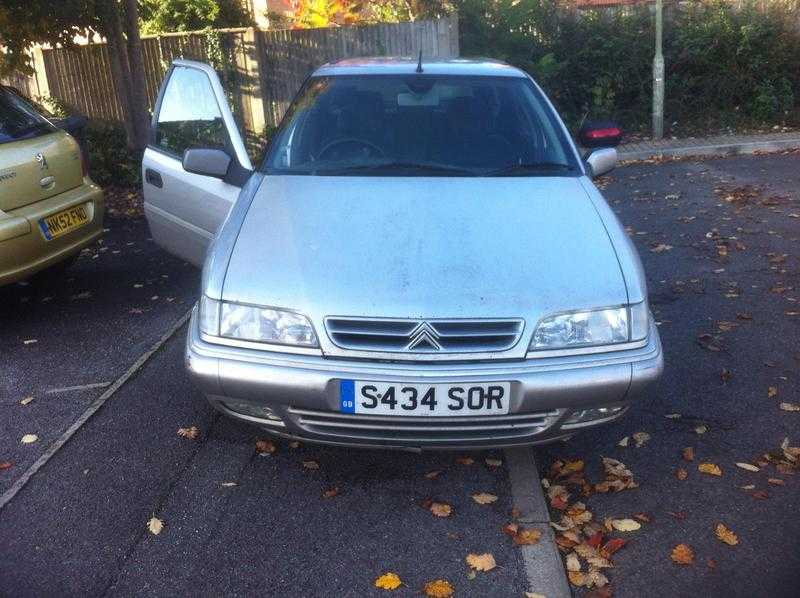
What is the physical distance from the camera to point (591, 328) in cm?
306

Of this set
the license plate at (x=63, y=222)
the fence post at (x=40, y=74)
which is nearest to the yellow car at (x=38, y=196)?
the license plate at (x=63, y=222)

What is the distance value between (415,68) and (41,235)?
267 centimetres

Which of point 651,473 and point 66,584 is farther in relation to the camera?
point 651,473

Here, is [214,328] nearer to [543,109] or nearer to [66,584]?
[66,584]

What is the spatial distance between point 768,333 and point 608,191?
15.8 feet

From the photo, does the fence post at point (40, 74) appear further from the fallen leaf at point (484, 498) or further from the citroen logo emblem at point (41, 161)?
the fallen leaf at point (484, 498)

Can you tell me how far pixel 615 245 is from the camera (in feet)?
11.1

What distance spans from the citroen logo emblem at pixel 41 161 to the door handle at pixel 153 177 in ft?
2.27

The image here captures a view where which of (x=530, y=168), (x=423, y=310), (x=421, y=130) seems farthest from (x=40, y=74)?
(x=423, y=310)

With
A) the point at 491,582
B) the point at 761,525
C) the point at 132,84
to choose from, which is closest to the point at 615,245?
the point at 761,525

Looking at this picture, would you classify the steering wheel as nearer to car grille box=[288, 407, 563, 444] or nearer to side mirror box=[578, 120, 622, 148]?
side mirror box=[578, 120, 622, 148]

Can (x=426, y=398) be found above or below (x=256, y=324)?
below

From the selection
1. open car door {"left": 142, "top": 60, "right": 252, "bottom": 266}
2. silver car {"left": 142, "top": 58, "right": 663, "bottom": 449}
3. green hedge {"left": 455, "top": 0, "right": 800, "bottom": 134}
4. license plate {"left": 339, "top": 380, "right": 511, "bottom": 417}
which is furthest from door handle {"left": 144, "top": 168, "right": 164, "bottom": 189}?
green hedge {"left": 455, "top": 0, "right": 800, "bottom": 134}

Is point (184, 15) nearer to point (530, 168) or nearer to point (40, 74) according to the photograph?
point (40, 74)
